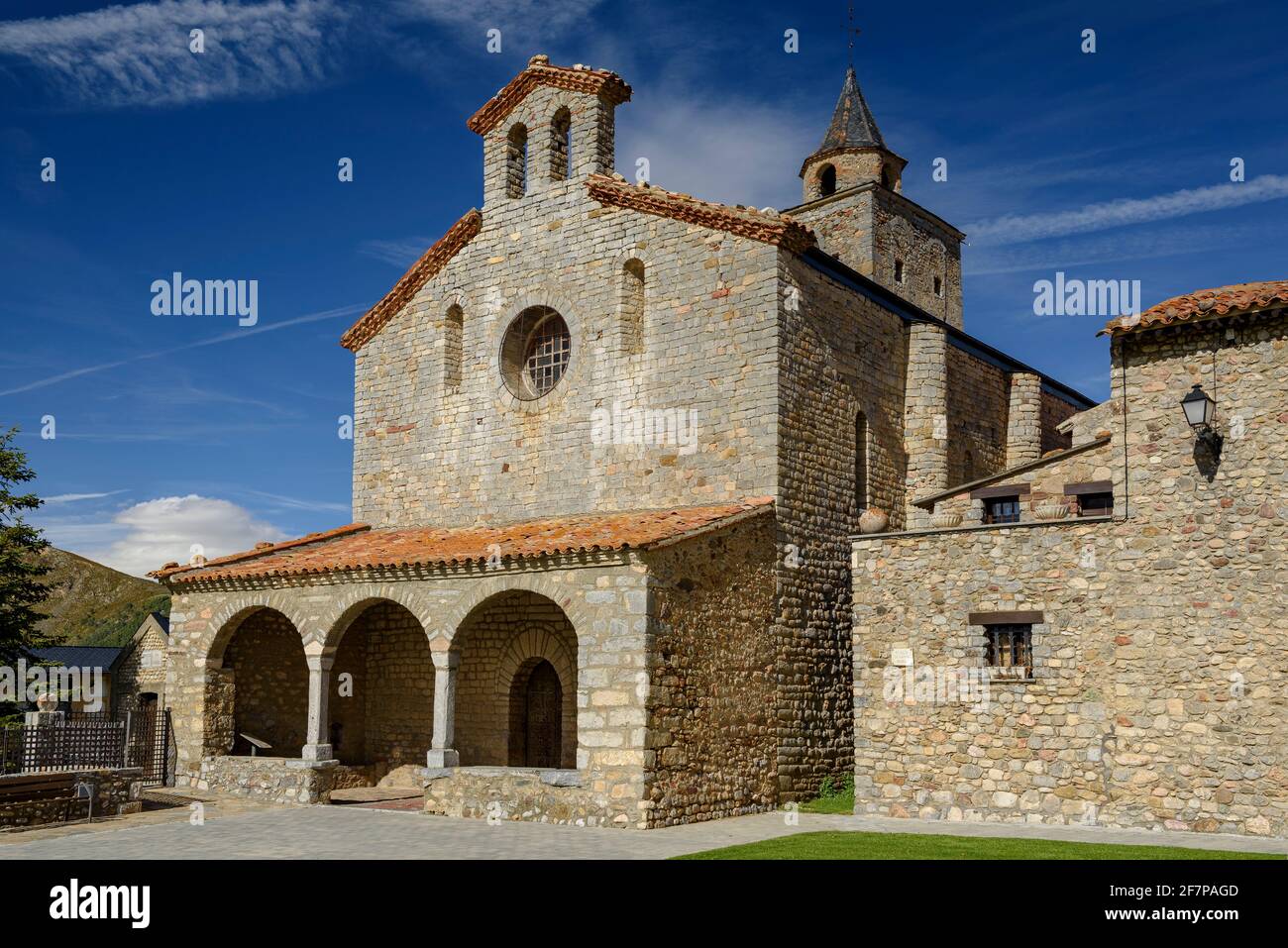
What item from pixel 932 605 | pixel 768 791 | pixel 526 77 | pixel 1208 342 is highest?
pixel 526 77

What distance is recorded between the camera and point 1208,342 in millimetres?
13859

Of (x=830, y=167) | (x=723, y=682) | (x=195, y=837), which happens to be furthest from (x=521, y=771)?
(x=830, y=167)

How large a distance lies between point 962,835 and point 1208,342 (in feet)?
21.5

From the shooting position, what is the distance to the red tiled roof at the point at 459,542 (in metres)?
15.6

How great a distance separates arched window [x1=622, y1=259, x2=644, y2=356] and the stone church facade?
59 mm

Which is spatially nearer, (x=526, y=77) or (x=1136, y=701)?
(x=1136, y=701)

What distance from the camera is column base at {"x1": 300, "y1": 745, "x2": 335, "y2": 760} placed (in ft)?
58.6

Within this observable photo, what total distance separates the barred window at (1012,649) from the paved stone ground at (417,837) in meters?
1.95

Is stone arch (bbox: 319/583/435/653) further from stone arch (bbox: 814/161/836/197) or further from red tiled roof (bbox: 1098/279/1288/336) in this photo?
stone arch (bbox: 814/161/836/197)

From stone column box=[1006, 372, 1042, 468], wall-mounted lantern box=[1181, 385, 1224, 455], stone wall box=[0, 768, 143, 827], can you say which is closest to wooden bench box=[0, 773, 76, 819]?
stone wall box=[0, 768, 143, 827]

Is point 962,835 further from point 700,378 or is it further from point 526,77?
point 526,77

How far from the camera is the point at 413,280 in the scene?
2239 centimetres
